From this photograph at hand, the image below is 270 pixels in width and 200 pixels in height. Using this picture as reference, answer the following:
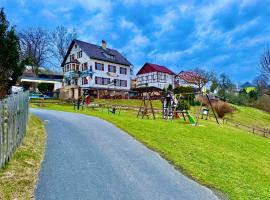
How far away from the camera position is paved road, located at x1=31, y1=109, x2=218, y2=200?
5855 millimetres

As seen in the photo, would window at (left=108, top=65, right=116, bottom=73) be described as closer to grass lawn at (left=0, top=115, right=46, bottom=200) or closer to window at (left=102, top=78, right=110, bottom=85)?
window at (left=102, top=78, right=110, bottom=85)

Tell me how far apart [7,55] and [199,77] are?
55537mm

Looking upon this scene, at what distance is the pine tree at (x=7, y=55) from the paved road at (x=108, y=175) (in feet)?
11.0

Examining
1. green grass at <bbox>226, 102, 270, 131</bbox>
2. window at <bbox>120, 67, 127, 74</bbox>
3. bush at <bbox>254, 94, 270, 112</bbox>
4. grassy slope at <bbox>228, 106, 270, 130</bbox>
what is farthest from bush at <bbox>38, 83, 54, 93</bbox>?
bush at <bbox>254, 94, 270, 112</bbox>

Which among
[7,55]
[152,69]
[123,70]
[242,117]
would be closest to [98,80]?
[123,70]


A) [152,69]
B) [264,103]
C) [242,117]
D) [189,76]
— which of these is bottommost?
[242,117]

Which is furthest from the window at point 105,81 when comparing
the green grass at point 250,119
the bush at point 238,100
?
the bush at point 238,100

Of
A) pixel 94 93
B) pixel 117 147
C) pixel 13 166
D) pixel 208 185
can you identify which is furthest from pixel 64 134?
pixel 94 93

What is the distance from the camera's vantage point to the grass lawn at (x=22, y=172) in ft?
18.2

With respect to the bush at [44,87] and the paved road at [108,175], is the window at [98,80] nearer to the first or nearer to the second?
the bush at [44,87]

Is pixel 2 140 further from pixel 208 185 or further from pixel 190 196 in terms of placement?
pixel 208 185

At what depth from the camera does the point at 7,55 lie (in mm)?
11477

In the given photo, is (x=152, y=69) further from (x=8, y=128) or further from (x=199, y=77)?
(x=8, y=128)

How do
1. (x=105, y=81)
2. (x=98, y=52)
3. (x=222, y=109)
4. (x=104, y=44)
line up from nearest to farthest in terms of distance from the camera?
(x=222, y=109) → (x=105, y=81) → (x=98, y=52) → (x=104, y=44)
